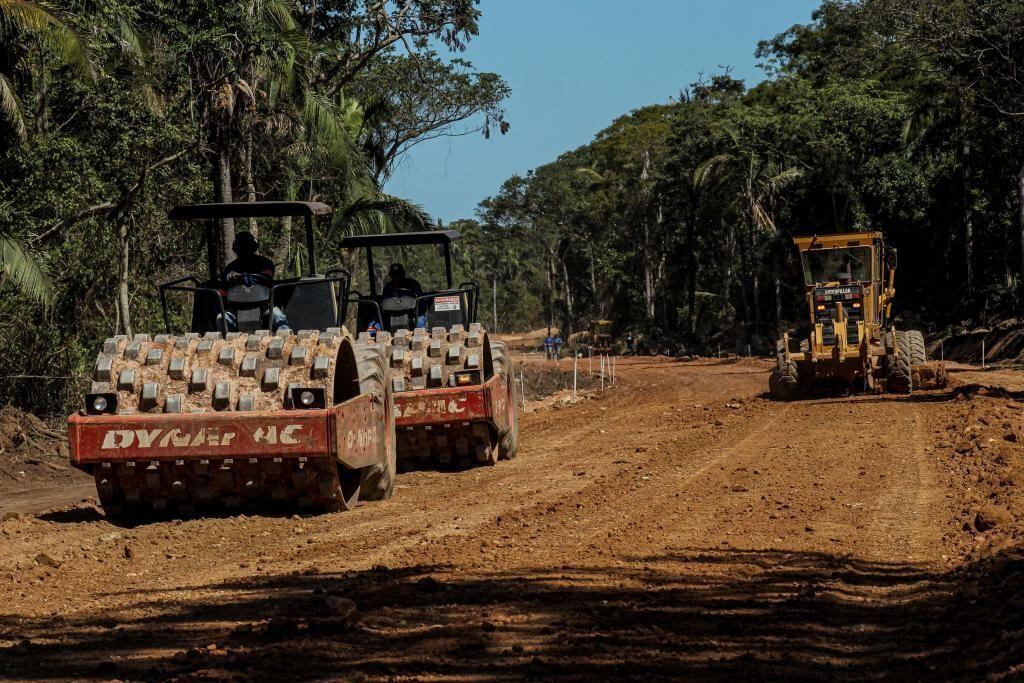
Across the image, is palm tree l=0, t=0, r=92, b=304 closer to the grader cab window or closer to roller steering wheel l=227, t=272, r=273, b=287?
roller steering wheel l=227, t=272, r=273, b=287

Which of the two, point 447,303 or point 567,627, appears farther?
point 447,303

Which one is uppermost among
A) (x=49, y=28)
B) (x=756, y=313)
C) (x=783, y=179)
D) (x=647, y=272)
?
(x=783, y=179)

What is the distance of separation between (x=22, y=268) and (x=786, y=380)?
41.0 ft

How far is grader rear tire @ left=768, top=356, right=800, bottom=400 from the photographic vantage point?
70.8ft

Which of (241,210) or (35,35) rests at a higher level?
(35,35)

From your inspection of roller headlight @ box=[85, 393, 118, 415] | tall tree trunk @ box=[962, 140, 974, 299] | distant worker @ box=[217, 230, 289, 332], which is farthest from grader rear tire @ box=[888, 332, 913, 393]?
tall tree trunk @ box=[962, 140, 974, 299]

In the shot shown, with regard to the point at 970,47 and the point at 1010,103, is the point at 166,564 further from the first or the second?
the point at 1010,103

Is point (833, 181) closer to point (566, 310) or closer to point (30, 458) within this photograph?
point (566, 310)

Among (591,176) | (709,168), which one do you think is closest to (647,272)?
(591,176)

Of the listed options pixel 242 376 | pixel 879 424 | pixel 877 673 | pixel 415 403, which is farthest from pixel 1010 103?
pixel 877 673

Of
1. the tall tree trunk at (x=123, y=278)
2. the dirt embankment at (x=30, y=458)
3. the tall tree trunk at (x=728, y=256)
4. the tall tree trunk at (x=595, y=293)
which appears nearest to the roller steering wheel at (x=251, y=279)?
the dirt embankment at (x=30, y=458)

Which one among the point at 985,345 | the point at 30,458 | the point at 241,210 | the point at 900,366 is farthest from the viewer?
the point at 985,345

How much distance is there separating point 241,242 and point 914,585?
6.05 meters

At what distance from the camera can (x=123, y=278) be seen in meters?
18.4
